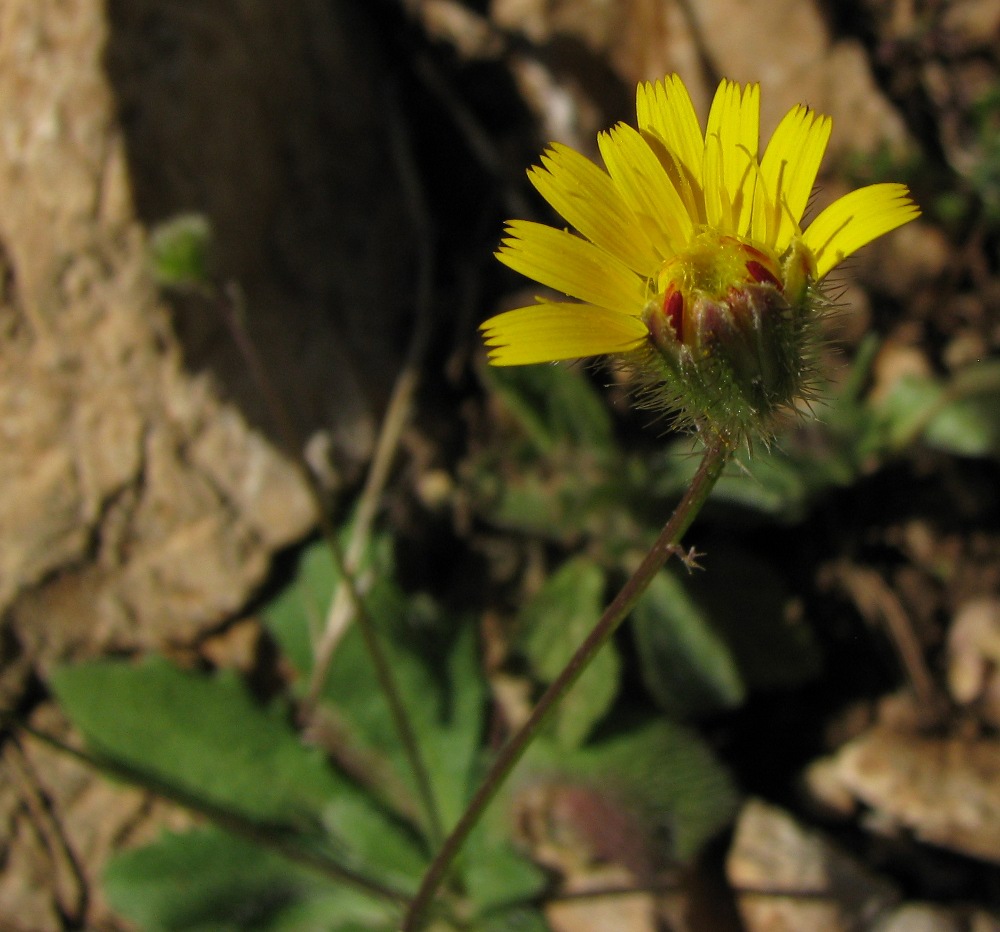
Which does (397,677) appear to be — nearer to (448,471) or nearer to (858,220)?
(448,471)

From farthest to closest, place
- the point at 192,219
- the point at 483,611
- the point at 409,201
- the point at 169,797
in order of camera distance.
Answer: the point at 409,201
the point at 483,611
the point at 192,219
the point at 169,797

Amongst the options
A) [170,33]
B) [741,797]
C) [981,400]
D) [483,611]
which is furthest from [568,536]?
[170,33]

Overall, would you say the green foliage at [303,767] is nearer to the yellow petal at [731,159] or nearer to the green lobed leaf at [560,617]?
the green lobed leaf at [560,617]

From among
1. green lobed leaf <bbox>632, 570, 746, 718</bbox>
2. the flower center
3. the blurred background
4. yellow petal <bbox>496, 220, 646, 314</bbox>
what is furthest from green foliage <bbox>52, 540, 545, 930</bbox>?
the flower center

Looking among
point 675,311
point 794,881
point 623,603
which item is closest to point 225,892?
point 794,881

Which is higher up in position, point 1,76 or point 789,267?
point 1,76

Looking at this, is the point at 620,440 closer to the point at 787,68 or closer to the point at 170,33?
the point at 787,68

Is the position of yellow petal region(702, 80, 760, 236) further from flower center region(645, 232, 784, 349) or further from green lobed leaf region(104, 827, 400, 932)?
green lobed leaf region(104, 827, 400, 932)
